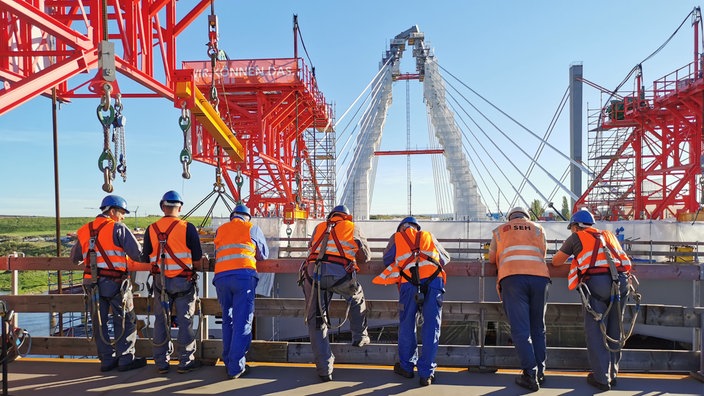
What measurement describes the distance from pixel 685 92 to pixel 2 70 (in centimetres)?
2444

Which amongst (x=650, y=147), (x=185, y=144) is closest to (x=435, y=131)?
(x=650, y=147)

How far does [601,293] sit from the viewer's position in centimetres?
391

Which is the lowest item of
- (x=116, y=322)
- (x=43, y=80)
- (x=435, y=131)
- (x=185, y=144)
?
(x=116, y=322)

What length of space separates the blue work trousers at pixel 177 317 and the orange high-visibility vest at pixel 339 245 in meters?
1.24

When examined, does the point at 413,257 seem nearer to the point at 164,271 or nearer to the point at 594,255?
the point at 594,255

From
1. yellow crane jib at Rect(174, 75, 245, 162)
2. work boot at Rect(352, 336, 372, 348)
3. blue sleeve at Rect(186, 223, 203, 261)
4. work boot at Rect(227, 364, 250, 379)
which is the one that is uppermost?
yellow crane jib at Rect(174, 75, 245, 162)

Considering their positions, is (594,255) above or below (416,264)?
above

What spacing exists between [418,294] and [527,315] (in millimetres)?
971

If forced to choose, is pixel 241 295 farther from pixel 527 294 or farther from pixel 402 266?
pixel 527 294

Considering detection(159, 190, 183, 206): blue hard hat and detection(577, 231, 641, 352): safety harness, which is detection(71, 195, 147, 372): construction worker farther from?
detection(577, 231, 641, 352): safety harness

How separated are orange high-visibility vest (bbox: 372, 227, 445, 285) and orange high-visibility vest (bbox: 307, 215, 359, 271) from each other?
0.34m

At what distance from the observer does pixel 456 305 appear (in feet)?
14.9

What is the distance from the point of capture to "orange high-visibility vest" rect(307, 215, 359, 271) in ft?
14.0

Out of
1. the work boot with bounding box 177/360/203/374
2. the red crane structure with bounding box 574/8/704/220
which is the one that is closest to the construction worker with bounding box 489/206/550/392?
the work boot with bounding box 177/360/203/374
